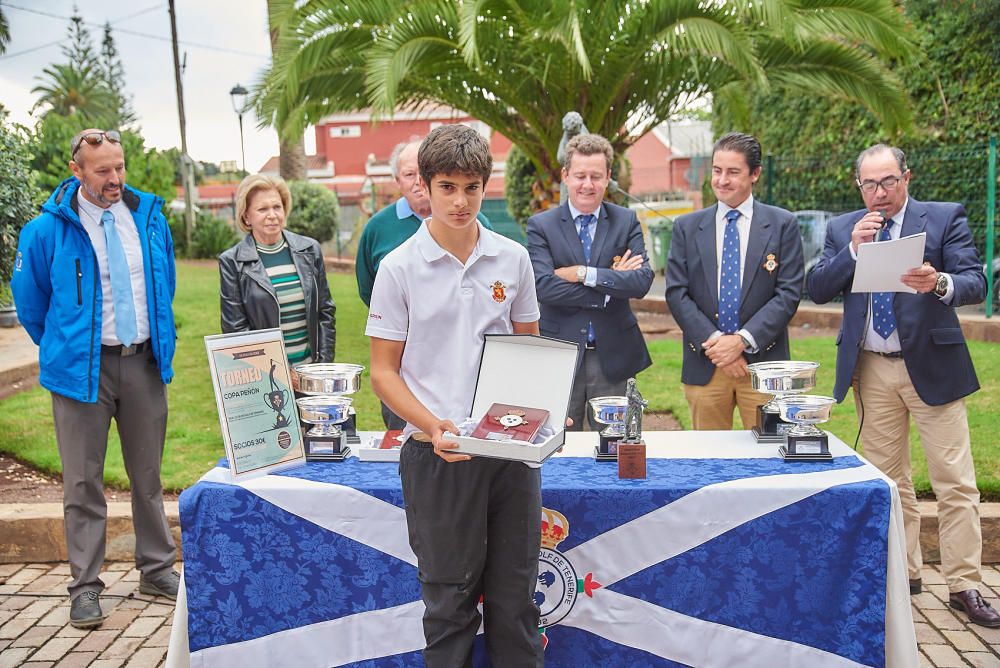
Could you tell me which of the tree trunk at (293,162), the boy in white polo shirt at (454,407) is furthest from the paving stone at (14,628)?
the tree trunk at (293,162)

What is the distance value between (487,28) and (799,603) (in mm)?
6646

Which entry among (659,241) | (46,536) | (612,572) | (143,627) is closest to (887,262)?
(612,572)

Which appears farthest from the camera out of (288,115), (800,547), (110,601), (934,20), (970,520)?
(934,20)

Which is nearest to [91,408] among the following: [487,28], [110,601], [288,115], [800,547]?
[110,601]

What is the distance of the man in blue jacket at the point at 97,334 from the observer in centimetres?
398

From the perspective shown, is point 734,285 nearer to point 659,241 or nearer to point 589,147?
point 589,147

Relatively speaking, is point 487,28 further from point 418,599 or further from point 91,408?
point 418,599

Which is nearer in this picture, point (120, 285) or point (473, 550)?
point (473, 550)

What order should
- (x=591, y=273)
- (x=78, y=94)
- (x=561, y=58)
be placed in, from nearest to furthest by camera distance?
(x=591, y=273) → (x=561, y=58) → (x=78, y=94)

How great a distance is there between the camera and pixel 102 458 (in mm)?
4195

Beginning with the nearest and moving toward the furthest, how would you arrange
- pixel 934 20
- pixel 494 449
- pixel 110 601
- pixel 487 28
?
pixel 494 449
pixel 110 601
pixel 487 28
pixel 934 20

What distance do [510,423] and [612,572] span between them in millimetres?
935

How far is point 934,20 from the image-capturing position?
12.7 meters

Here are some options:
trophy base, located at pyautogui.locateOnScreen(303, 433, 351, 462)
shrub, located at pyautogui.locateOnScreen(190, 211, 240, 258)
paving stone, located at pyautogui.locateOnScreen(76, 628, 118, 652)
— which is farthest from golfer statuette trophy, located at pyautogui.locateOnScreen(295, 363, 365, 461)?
shrub, located at pyautogui.locateOnScreen(190, 211, 240, 258)
